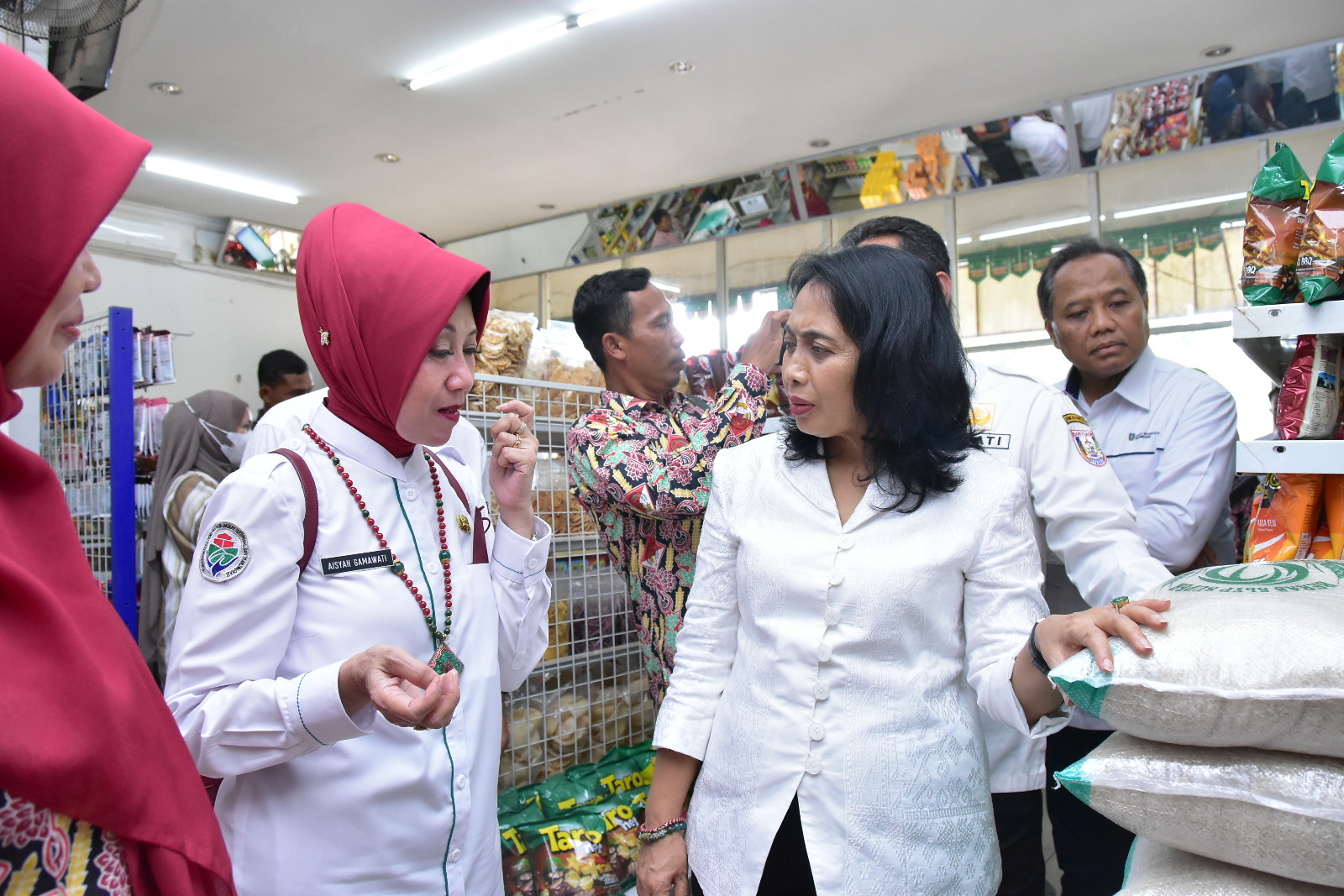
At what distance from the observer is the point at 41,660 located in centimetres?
73

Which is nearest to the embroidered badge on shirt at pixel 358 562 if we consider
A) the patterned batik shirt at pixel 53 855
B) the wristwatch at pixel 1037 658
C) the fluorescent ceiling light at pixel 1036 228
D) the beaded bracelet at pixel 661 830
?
the patterned batik shirt at pixel 53 855

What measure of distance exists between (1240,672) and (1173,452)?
53.3 inches

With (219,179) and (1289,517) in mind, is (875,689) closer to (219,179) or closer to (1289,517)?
(1289,517)

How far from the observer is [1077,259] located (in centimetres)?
213

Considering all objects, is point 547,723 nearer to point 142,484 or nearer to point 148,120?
point 142,484

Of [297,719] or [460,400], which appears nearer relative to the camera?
[297,719]

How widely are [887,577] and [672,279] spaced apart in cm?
594

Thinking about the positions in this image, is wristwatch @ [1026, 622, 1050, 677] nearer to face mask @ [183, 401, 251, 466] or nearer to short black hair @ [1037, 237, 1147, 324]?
short black hair @ [1037, 237, 1147, 324]

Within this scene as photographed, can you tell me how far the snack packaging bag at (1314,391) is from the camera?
47.1 inches

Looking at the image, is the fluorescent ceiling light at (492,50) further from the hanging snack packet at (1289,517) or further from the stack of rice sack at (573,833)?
the hanging snack packet at (1289,517)

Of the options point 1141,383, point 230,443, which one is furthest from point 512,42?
point 1141,383

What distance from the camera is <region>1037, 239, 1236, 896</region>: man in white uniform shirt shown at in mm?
1790

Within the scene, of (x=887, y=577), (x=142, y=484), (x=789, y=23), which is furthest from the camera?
(x=789, y=23)

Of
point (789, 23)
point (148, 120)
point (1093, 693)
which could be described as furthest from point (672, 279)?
point (1093, 693)
